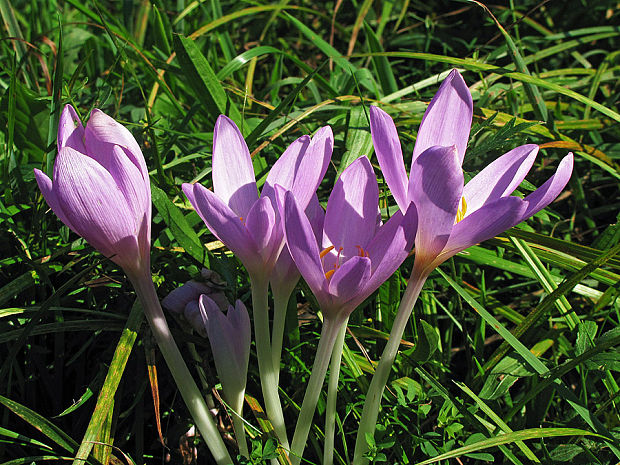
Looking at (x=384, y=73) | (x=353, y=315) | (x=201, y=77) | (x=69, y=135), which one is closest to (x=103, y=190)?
(x=69, y=135)

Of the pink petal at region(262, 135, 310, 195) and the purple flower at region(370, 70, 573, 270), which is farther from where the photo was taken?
the pink petal at region(262, 135, 310, 195)

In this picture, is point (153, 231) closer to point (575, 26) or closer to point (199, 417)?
point (199, 417)

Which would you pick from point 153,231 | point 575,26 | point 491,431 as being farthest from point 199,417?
point 575,26

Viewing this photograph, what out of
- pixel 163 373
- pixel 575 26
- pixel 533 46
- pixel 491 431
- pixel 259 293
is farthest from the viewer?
pixel 575 26

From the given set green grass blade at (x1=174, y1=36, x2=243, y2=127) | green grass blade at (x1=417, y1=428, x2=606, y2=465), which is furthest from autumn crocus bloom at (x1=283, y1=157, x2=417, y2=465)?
green grass blade at (x1=174, y1=36, x2=243, y2=127)

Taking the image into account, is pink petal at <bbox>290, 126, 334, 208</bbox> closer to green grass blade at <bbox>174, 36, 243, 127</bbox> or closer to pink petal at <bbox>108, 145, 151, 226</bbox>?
pink petal at <bbox>108, 145, 151, 226</bbox>

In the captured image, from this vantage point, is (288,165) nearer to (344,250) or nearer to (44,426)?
(344,250)

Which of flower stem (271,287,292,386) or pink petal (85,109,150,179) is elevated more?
pink petal (85,109,150,179)
